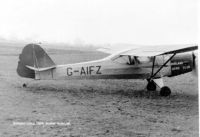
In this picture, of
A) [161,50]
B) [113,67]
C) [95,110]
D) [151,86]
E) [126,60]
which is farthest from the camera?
[151,86]

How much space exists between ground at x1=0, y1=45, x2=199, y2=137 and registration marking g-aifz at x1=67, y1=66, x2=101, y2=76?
594 millimetres

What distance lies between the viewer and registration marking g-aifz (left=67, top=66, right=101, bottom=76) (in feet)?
28.3

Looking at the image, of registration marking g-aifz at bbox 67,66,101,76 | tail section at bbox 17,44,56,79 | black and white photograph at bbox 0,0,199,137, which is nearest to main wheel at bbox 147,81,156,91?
black and white photograph at bbox 0,0,199,137

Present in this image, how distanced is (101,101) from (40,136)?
2.82 m

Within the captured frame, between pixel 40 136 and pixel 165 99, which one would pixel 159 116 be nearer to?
pixel 165 99

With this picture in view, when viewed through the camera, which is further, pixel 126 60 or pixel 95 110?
Answer: pixel 126 60

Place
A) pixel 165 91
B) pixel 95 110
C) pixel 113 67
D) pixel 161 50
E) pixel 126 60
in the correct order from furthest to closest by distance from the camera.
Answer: pixel 126 60
pixel 113 67
pixel 165 91
pixel 161 50
pixel 95 110

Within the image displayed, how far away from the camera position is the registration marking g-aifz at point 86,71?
339 inches

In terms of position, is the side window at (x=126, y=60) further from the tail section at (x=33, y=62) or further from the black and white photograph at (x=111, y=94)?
the tail section at (x=33, y=62)

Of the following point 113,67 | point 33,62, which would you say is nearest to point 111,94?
point 113,67

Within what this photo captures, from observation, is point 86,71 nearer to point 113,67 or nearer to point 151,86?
point 113,67

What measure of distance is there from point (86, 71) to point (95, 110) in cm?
218

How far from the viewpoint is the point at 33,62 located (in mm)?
8758

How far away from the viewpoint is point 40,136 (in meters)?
5.06
